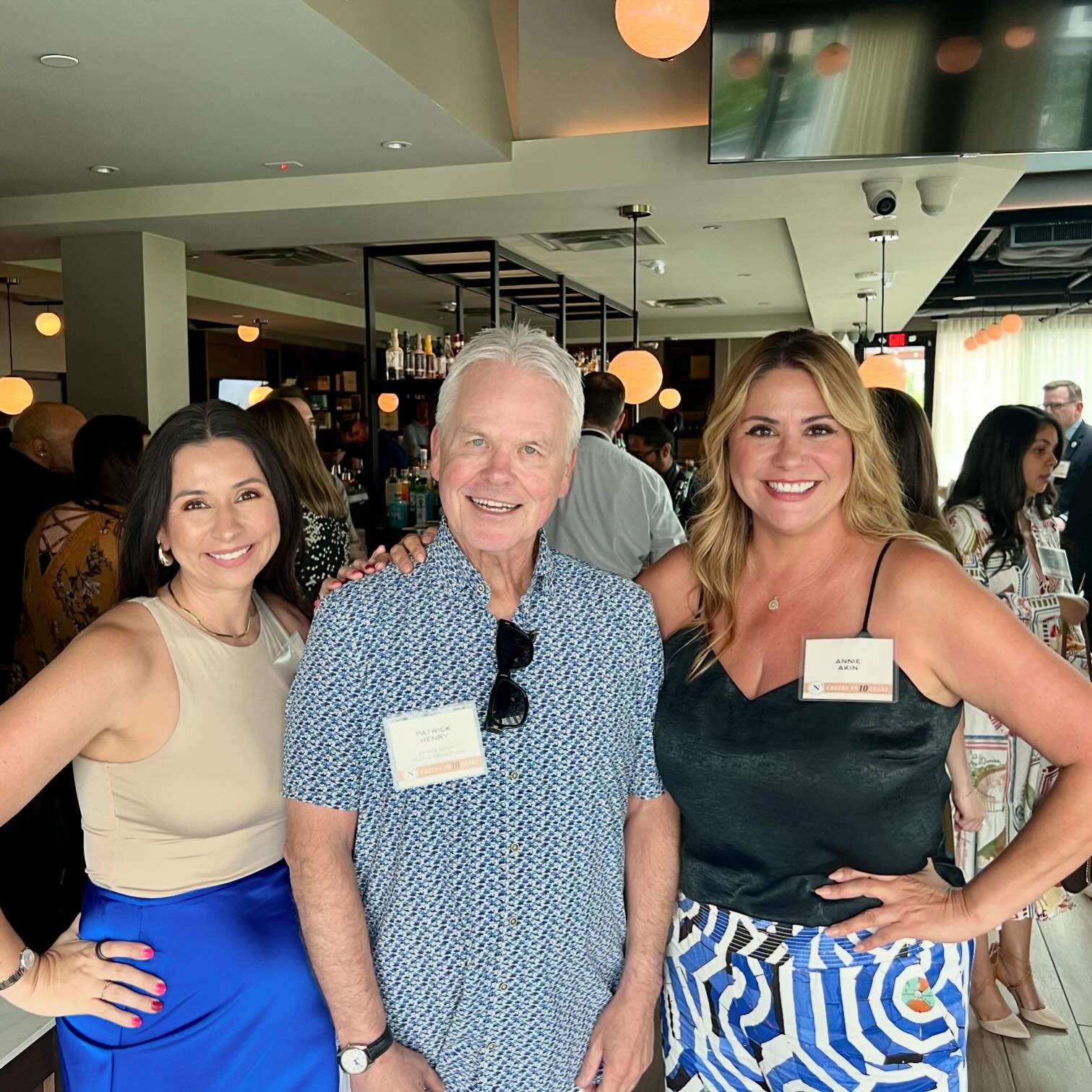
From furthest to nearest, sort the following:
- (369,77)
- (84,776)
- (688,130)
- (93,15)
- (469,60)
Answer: (688,130)
(469,60)
(369,77)
(93,15)
(84,776)

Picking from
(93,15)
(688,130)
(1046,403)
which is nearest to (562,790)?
(93,15)

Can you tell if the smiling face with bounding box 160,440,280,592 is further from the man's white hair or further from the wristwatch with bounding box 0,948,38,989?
the wristwatch with bounding box 0,948,38,989

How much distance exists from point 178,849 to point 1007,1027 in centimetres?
246

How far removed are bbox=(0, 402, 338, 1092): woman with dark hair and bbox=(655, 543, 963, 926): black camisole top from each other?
0.63 metres

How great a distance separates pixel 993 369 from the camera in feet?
47.8

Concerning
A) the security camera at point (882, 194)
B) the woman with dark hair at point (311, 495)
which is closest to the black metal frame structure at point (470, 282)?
the security camera at point (882, 194)

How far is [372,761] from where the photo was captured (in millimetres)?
1288

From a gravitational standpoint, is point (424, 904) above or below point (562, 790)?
below

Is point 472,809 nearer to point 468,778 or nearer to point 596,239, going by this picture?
point 468,778

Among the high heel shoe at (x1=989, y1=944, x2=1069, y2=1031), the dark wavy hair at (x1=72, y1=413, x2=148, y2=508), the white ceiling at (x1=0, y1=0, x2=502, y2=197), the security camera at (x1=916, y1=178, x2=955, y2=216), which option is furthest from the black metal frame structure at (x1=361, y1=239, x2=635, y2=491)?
the high heel shoe at (x1=989, y1=944, x2=1069, y2=1031)

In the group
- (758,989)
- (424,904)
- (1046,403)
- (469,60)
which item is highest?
(469,60)

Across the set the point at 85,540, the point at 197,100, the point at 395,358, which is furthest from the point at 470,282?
the point at 85,540

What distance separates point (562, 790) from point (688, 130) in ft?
13.7

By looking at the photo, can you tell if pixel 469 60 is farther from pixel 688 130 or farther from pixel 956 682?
pixel 956 682
